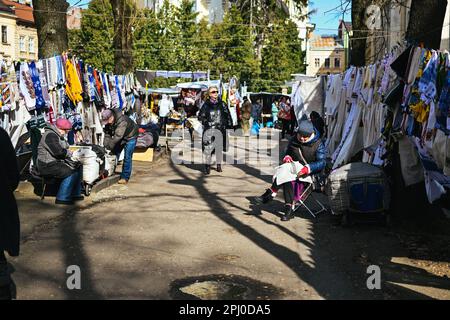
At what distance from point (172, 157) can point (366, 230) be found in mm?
10497

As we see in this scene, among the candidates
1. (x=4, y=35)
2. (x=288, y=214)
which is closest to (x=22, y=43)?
(x=4, y=35)

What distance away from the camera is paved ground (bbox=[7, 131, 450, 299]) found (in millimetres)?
5977

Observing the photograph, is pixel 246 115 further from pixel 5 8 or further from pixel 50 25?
pixel 5 8

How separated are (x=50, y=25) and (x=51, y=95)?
1551 millimetres

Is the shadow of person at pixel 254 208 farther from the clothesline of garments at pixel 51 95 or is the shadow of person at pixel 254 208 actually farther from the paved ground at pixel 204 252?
the clothesline of garments at pixel 51 95

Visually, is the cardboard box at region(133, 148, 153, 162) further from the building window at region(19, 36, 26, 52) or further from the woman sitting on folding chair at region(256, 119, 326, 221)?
the building window at region(19, 36, 26, 52)

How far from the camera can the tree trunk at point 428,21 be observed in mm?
8781

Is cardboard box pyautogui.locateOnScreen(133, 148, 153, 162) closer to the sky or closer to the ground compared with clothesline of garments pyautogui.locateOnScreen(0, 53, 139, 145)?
closer to the ground

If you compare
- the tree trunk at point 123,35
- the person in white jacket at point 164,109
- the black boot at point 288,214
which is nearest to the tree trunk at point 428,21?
the black boot at point 288,214

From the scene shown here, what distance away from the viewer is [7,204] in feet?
17.3

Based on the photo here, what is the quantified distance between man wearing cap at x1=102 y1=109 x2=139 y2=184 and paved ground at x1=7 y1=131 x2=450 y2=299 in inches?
62.9

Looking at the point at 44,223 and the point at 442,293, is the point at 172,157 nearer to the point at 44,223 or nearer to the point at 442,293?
the point at 44,223

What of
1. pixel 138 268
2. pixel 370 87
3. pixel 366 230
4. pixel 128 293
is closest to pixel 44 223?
pixel 138 268

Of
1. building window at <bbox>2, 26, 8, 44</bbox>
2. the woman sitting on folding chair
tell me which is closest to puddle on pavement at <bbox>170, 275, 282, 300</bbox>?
the woman sitting on folding chair
